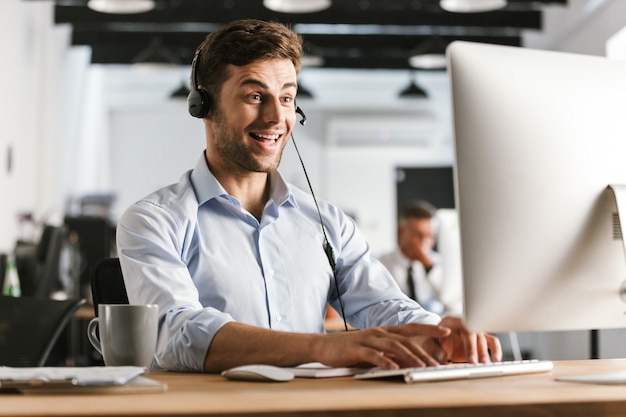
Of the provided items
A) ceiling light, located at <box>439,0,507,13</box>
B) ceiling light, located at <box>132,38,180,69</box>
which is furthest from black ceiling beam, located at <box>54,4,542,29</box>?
ceiling light, located at <box>439,0,507,13</box>

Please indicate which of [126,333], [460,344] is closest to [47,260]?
[126,333]

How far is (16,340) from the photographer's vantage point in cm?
198

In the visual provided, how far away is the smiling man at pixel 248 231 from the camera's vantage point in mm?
1820

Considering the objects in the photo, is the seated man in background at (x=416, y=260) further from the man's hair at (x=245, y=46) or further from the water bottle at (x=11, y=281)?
the man's hair at (x=245, y=46)

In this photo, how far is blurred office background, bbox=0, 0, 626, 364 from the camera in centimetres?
695

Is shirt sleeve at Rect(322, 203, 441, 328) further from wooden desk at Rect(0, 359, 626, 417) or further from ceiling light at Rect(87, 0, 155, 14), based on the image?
ceiling light at Rect(87, 0, 155, 14)

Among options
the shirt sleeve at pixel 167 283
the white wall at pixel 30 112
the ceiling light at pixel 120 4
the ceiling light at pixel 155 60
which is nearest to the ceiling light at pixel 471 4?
the ceiling light at pixel 120 4

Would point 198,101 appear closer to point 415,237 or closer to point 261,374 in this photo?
point 261,374

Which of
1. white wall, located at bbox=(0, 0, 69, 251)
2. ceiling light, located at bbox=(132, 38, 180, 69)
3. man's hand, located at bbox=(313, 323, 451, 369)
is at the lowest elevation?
man's hand, located at bbox=(313, 323, 451, 369)

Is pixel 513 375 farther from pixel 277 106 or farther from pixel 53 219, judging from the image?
pixel 53 219

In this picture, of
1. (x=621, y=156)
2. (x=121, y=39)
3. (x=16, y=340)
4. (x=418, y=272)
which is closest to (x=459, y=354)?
(x=621, y=156)

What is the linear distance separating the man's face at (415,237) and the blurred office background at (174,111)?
5.55 feet

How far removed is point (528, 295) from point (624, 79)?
388 mm

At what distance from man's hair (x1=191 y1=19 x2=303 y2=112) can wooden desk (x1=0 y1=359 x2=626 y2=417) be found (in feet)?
3.34
